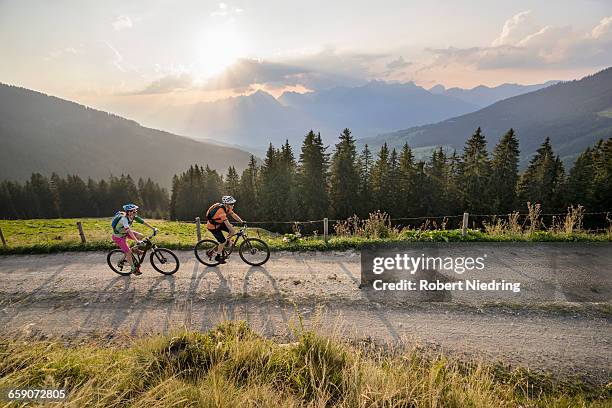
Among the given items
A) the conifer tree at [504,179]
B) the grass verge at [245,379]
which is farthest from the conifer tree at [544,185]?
the grass verge at [245,379]

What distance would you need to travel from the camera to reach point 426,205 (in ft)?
161

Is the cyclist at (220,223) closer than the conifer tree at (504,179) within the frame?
Yes

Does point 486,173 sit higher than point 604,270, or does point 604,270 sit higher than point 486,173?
point 486,173

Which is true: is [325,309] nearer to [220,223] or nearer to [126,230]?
[220,223]

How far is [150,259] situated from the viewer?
10297 millimetres

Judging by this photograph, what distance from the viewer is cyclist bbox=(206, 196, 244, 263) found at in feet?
34.2

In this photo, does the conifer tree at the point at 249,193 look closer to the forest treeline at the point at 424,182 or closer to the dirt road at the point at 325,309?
the forest treeline at the point at 424,182

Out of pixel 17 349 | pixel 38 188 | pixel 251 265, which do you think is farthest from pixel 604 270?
pixel 38 188

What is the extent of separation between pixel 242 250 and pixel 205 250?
151 cm

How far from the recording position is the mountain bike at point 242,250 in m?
10.9

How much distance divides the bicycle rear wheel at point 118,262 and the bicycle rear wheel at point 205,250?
2232mm

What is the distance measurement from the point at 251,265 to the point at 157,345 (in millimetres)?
6238

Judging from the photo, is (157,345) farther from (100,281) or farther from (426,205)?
(426,205)

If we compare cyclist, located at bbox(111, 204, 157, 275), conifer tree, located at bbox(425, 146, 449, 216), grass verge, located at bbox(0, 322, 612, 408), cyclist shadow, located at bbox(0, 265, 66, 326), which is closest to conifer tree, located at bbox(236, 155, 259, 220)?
conifer tree, located at bbox(425, 146, 449, 216)
